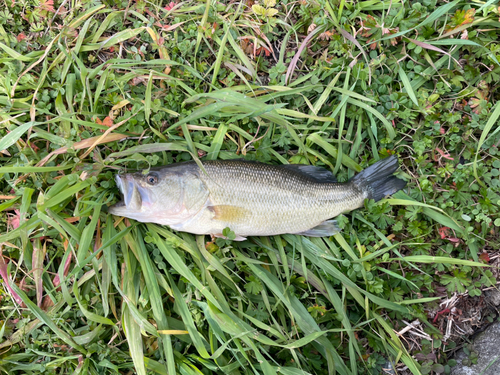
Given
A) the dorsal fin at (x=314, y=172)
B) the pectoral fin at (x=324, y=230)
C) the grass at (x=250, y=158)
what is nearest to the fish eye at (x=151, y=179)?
the grass at (x=250, y=158)

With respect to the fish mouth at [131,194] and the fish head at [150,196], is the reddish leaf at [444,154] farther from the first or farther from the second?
the fish mouth at [131,194]

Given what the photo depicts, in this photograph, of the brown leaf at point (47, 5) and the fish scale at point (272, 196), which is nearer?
the fish scale at point (272, 196)

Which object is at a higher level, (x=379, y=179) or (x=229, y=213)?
(x=379, y=179)

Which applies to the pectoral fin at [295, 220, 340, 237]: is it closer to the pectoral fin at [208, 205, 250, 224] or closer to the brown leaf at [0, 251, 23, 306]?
the pectoral fin at [208, 205, 250, 224]

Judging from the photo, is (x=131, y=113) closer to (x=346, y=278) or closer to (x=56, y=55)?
(x=56, y=55)

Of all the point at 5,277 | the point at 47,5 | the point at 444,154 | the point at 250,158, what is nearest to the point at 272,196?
the point at 250,158

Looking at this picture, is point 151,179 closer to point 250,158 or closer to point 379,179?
point 250,158

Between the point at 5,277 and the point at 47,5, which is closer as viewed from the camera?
the point at 5,277

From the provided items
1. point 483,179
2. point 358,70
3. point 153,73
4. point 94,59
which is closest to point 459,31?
point 358,70
